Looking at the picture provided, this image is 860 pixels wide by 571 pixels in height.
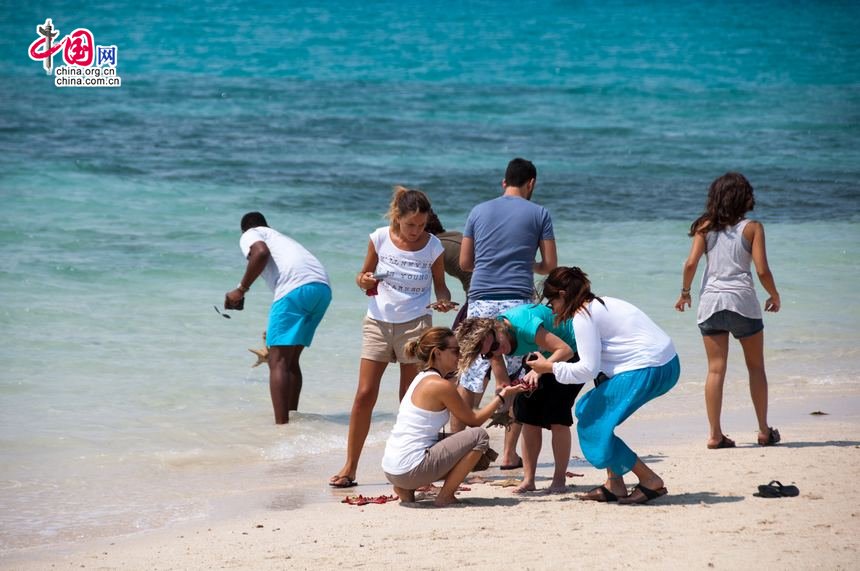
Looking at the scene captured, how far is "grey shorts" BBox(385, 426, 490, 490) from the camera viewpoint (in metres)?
5.39

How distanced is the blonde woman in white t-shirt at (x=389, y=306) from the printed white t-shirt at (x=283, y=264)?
139cm

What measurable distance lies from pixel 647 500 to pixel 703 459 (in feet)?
3.23

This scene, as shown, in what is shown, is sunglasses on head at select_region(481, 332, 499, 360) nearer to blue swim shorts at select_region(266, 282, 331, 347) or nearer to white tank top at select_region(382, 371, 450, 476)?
white tank top at select_region(382, 371, 450, 476)

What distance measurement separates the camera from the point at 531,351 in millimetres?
5719

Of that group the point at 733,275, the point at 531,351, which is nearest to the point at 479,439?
the point at 531,351

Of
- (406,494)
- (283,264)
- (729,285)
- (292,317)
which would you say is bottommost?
(406,494)

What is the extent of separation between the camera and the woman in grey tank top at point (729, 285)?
6.32 meters

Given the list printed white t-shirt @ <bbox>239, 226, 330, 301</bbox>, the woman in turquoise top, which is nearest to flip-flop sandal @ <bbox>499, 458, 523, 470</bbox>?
the woman in turquoise top

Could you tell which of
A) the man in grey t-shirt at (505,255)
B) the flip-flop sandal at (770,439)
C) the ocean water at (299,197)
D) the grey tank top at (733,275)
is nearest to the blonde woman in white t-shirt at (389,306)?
the man in grey t-shirt at (505,255)

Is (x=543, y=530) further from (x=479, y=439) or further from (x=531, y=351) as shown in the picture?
(x=531, y=351)

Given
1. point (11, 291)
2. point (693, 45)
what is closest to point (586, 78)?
point (693, 45)

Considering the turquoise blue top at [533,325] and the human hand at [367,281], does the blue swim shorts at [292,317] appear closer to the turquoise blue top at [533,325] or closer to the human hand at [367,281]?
the human hand at [367,281]

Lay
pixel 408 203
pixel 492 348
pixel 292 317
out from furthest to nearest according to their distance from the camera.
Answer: pixel 292 317 → pixel 408 203 → pixel 492 348

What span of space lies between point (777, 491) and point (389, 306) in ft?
6.93
